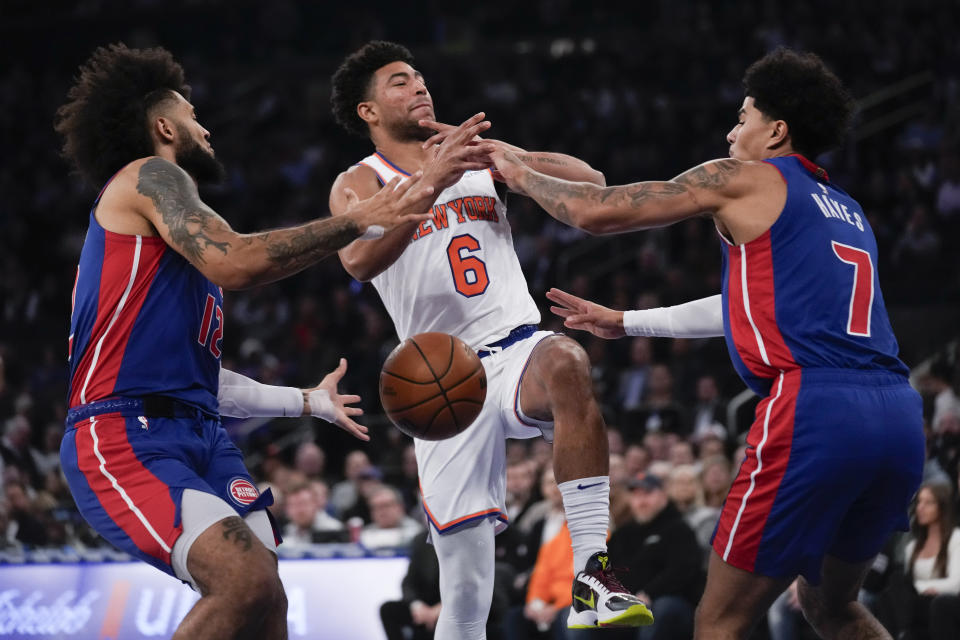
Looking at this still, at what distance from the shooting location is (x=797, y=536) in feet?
13.4

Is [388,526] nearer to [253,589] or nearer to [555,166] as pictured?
[555,166]

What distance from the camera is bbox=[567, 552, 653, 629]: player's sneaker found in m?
4.25

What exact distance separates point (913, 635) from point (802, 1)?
540 inches

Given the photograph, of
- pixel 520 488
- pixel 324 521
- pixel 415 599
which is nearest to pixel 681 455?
pixel 520 488

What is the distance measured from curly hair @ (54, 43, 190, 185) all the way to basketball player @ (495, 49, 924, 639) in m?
1.82

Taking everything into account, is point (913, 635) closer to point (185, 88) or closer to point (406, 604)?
point (406, 604)

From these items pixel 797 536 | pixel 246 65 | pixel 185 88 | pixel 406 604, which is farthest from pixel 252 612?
pixel 246 65

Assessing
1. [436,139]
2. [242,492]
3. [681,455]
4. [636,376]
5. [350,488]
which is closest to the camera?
[242,492]

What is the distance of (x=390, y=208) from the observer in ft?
13.9

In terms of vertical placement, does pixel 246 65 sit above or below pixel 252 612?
above

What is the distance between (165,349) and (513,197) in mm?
12877

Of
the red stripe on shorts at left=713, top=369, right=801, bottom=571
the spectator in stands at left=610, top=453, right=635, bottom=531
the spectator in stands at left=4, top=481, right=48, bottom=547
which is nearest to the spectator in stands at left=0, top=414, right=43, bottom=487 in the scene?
the spectator in stands at left=4, top=481, right=48, bottom=547

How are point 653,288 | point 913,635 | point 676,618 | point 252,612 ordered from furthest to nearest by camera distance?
point 653,288 < point 676,618 < point 913,635 < point 252,612

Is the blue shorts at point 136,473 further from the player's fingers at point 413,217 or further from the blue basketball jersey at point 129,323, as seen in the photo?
the player's fingers at point 413,217
